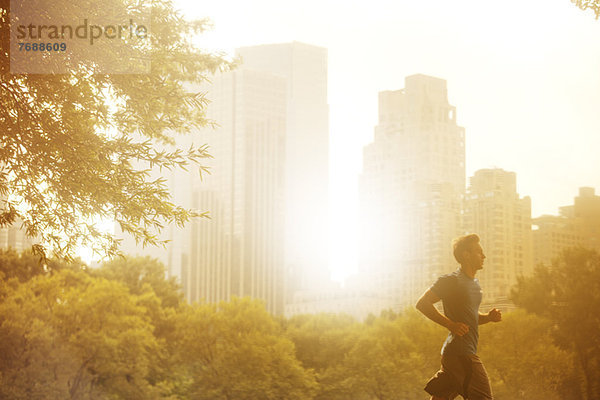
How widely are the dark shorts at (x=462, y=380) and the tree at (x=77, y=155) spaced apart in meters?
5.88

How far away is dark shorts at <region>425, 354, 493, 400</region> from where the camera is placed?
7.41 metres

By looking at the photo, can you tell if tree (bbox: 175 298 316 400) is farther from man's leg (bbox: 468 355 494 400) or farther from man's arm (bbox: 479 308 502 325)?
man's leg (bbox: 468 355 494 400)

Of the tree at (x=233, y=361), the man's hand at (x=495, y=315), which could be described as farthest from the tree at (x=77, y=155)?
the tree at (x=233, y=361)

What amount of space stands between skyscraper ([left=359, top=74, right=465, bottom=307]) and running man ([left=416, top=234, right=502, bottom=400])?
131m

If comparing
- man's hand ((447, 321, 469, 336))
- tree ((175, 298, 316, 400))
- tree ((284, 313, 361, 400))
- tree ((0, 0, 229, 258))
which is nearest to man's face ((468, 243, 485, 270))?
man's hand ((447, 321, 469, 336))

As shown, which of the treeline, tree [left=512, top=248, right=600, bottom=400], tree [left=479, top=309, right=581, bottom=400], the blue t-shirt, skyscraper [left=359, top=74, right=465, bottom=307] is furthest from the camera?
skyscraper [left=359, top=74, right=465, bottom=307]

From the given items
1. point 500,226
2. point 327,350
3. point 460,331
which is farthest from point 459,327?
point 500,226

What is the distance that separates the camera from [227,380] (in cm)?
6275

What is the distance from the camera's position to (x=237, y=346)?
6538 cm

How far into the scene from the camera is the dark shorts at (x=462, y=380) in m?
7.41

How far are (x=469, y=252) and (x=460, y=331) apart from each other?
0.78 metres

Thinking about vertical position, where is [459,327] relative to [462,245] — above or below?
below

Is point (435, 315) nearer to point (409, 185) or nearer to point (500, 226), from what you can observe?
point (500, 226)

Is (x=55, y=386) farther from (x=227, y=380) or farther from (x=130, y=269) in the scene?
(x=130, y=269)
